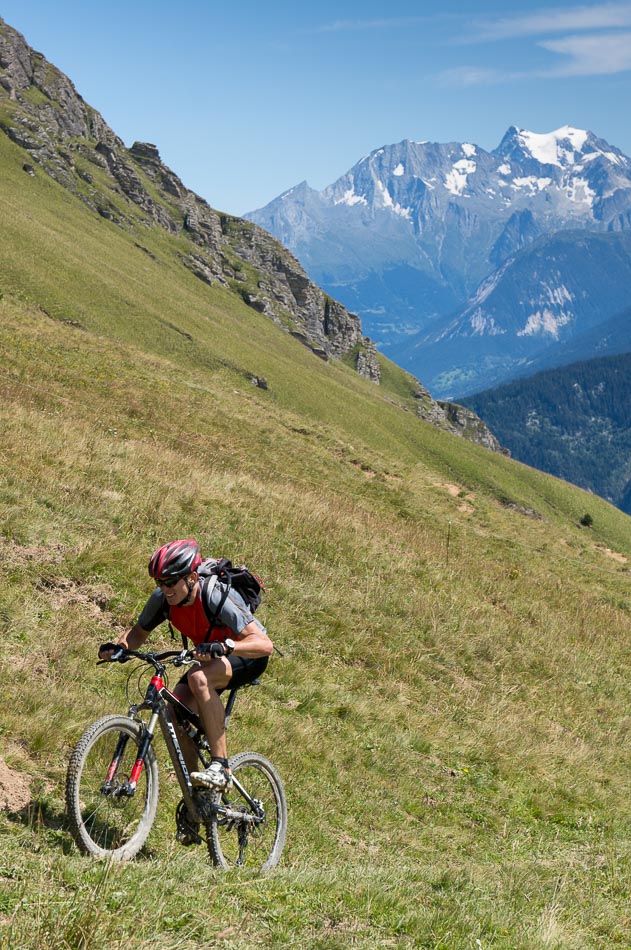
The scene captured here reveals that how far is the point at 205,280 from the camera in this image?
391 feet

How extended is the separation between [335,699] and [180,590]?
542 centimetres

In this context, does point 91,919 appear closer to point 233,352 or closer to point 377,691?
point 377,691

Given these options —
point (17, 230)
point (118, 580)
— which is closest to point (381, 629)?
point (118, 580)

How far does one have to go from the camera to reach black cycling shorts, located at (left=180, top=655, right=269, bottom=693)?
6.21 m

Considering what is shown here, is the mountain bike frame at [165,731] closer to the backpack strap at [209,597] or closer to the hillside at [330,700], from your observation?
the backpack strap at [209,597]

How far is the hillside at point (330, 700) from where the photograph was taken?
5246 millimetres

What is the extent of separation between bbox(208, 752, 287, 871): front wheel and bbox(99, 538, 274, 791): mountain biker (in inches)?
12.4

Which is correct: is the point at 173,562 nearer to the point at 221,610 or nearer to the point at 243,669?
the point at 221,610

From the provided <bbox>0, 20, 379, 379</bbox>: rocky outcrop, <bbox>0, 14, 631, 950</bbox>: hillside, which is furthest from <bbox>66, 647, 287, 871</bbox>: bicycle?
<bbox>0, 20, 379, 379</bbox>: rocky outcrop

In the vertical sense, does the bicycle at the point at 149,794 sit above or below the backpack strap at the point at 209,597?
below

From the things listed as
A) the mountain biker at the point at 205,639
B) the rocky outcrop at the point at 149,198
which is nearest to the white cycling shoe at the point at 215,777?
the mountain biker at the point at 205,639

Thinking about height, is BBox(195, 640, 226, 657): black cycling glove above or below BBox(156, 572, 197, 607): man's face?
below

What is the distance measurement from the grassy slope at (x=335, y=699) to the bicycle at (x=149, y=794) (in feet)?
0.97

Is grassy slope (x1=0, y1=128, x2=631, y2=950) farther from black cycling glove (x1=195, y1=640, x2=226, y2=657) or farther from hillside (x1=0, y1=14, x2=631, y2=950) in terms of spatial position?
black cycling glove (x1=195, y1=640, x2=226, y2=657)
